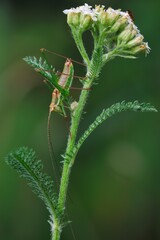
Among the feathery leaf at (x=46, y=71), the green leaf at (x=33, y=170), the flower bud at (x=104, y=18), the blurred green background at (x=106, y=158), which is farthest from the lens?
the blurred green background at (x=106, y=158)

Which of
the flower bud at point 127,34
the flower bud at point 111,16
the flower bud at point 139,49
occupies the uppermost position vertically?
the flower bud at point 111,16

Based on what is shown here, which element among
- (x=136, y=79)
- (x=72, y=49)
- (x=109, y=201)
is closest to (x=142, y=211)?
(x=109, y=201)

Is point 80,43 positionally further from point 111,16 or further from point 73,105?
point 73,105

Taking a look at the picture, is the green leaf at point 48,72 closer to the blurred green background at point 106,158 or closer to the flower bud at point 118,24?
the flower bud at point 118,24

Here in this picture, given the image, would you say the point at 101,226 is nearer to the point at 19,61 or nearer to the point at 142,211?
the point at 142,211

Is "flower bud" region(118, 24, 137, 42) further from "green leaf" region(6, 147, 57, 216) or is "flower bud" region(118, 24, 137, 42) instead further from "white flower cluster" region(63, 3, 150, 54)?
"green leaf" region(6, 147, 57, 216)

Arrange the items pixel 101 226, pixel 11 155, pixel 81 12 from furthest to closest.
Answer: pixel 101 226 → pixel 81 12 → pixel 11 155

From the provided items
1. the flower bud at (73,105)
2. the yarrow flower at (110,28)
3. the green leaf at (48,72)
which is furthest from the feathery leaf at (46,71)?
the yarrow flower at (110,28)
